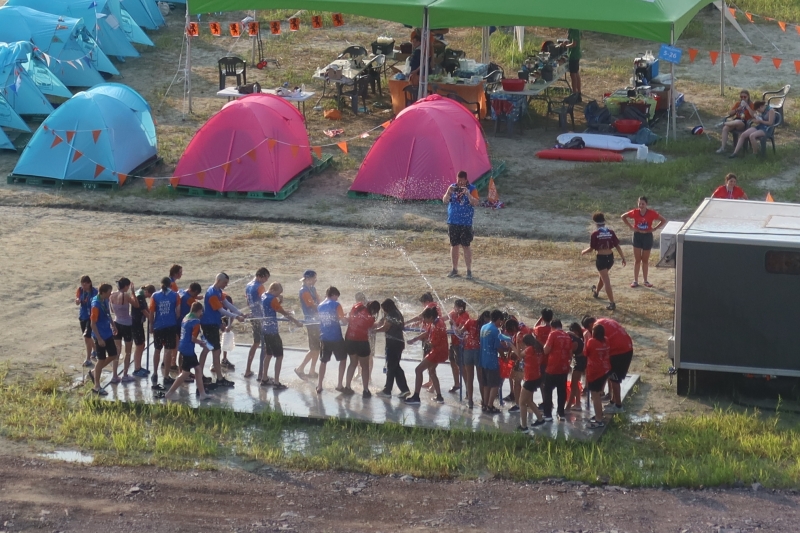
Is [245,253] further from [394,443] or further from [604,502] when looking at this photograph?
[604,502]

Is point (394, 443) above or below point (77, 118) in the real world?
below

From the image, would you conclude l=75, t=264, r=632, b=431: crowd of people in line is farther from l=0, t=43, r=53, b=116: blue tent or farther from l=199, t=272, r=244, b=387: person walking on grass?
l=0, t=43, r=53, b=116: blue tent

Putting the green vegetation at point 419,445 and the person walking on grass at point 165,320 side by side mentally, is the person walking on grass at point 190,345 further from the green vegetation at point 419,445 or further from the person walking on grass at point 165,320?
the green vegetation at point 419,445

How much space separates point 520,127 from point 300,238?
7.11m

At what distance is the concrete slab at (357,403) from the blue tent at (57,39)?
13944mm

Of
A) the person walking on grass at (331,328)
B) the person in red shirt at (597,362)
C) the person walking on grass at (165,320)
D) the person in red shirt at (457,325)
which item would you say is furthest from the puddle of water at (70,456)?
the person in red shirt at (597,362)

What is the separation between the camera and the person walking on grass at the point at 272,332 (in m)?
12.0

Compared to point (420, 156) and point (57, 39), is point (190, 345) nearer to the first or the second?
point (420, 156)

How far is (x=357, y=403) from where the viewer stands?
1201cm

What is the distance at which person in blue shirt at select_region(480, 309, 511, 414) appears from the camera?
448 inches

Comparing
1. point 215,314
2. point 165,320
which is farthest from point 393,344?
point 165,320

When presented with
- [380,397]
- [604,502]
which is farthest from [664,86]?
[604,502]

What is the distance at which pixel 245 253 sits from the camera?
1642 cm

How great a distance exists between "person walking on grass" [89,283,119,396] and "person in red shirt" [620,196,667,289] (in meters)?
6.43
